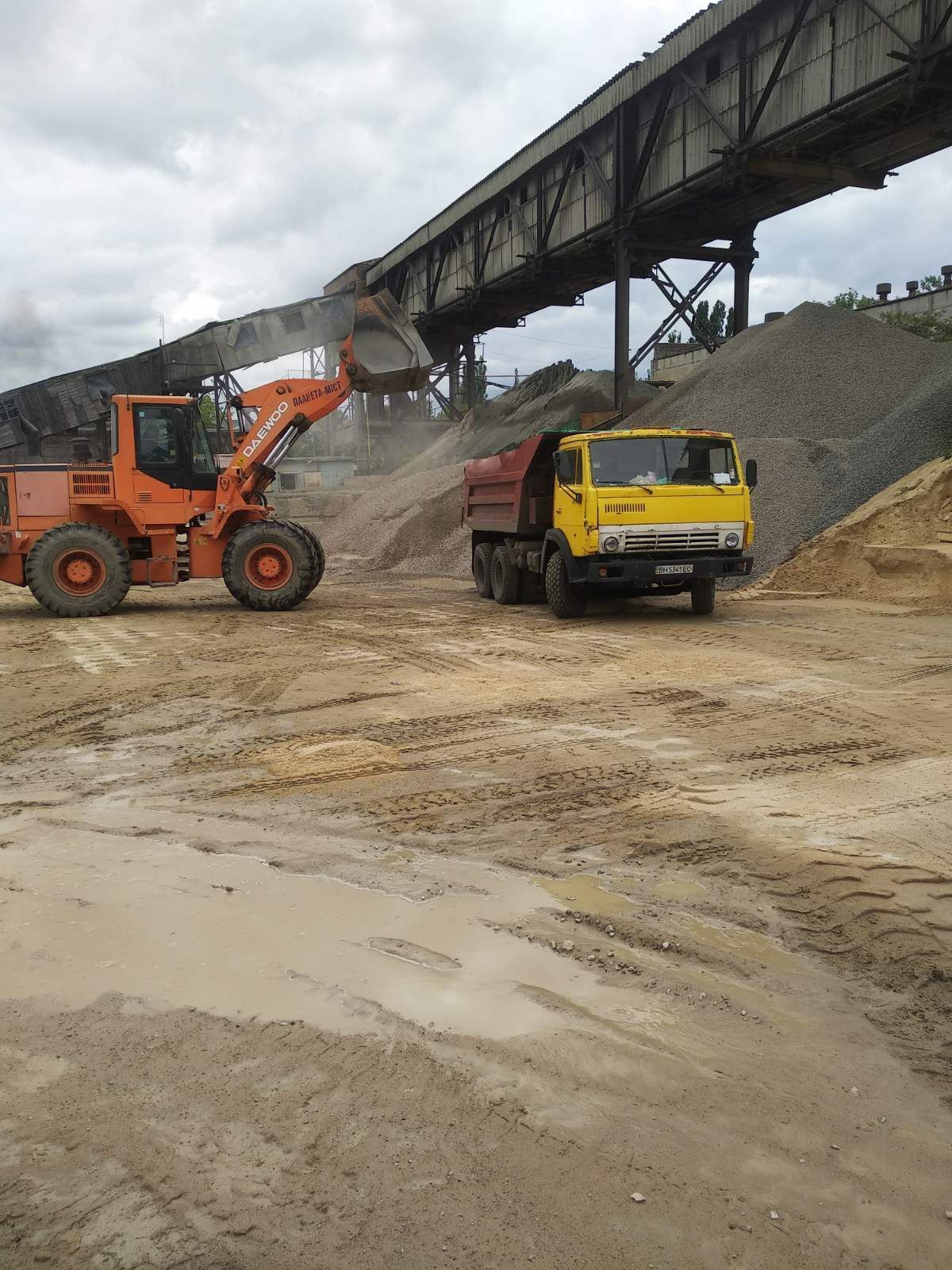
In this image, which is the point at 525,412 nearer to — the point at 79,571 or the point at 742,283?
the point at 742,283

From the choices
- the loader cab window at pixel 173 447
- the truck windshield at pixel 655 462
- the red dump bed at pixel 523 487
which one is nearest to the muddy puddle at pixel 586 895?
the truck windshield at pixel 655 462

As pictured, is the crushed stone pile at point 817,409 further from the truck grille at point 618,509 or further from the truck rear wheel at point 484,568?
the truck grille at point 618,509

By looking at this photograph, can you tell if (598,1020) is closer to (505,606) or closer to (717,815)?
(717,815)

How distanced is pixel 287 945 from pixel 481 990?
0.78m

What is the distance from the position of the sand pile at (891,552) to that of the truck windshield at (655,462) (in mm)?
3350

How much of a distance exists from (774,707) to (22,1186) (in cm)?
584

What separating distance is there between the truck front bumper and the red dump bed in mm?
1802

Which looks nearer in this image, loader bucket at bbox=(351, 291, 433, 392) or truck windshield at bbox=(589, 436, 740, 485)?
truck windshield at bbox=(589, 436, 740, 485)

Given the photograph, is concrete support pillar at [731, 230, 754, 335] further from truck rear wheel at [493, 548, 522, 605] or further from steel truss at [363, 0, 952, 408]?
truck rear wheel at [493, 548, 522, 605]

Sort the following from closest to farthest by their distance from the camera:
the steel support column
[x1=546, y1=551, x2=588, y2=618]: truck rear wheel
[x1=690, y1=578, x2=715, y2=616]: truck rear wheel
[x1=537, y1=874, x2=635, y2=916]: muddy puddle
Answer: [x1=537, y1=874, x2=635, y2=916]: muddy puddle → [x1=690, y1=578, x2=715, y2=616]: truck rear wheel → [x1=546, y1=551, x2=588, y2=618]: truck rear wheel → the steel support column

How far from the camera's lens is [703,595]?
1237cm

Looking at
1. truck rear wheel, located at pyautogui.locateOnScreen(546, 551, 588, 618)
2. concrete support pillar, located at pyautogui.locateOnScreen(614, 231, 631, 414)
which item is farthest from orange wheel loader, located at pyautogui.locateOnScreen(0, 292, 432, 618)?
concrete support pillar, located at pyautogui.locateOnScreen(614, 231, 631, 414)

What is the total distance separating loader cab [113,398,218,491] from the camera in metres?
13.5

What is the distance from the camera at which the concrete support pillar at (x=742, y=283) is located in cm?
2497
